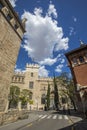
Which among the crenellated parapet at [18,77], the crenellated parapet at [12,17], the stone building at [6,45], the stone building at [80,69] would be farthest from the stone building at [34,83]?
the stone building at [6,45]

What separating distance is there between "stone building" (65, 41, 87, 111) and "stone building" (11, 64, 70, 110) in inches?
1228

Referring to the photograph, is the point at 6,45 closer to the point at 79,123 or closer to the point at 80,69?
the point at 79,123

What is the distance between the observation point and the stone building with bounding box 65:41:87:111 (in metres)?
26.7

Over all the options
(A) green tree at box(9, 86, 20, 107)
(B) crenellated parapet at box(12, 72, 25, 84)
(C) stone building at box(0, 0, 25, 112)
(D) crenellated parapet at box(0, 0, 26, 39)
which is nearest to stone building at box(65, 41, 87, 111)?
(D) crenellated parapet at box(0, 0, 26, 39)


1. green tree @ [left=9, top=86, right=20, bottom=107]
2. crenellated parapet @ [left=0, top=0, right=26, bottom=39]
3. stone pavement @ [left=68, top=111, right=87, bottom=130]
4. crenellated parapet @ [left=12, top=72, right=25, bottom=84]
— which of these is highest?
crenellated parapet @ [left=12, top=72, right=25, bottom=84]

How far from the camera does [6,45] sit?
1590 centimetres

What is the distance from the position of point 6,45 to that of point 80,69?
18294mm

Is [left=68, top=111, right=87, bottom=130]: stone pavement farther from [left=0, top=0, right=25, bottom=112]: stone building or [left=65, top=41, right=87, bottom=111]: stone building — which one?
[left=0, top=0, right=25, bottom=112]: stone building

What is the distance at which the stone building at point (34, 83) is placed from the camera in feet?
201

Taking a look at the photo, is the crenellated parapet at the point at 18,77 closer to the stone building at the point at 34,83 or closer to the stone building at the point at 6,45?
the stone building at the point at 34,83

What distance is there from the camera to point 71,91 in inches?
1677

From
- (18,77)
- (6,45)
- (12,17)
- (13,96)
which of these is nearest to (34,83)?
(18,77)

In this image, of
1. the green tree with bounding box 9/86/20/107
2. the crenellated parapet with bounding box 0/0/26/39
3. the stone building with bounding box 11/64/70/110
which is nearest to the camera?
the crenellated parapet with bounding box 0/0/26/39

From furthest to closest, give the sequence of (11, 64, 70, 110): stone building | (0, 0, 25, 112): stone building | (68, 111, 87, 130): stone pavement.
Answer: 1. (11, 64, 70, 110): stone building
2. (0, 0, 25, 112): stone building
3. (68, 111, 87, 130): stone pavement
